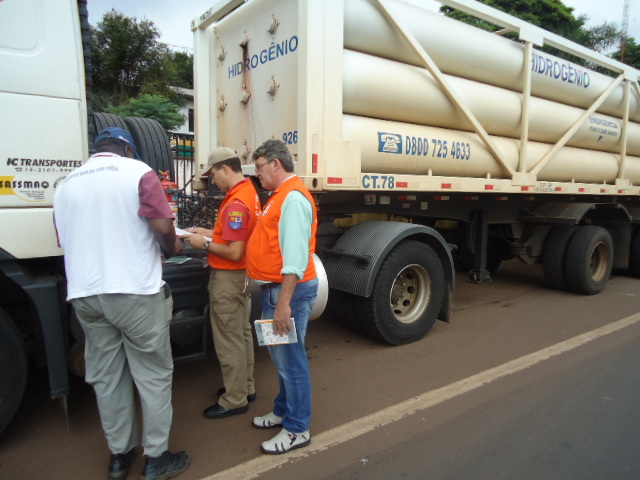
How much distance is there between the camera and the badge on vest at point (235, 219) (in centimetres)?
265

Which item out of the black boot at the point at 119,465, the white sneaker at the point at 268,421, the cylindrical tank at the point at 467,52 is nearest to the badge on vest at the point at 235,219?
the white sneaker at the point at 268,421

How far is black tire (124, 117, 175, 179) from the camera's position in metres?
4.31

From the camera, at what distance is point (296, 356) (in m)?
2.47

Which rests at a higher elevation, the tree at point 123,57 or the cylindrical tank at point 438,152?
the tree at point 123,57

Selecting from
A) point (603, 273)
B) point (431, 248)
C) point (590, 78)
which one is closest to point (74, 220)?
point (431, 248)

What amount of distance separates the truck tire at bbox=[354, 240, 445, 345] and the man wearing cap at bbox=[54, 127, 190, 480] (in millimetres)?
2015

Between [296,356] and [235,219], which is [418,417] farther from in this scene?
[235,219]

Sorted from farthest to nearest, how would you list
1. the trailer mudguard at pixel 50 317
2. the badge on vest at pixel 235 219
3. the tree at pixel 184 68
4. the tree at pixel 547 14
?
the tree at pixel 184 68, the tree at pixel 547 14, the badge on vest at pixel 235 219, the trailer mudguard at pixel 50 317

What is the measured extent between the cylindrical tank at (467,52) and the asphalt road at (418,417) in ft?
8.75

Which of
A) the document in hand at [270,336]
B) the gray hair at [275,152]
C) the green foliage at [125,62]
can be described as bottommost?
the document in hand at [270,336]

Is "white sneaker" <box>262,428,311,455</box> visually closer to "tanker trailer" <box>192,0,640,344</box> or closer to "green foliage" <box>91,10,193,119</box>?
"tanker trailer" <box>192,0,640,344</box>

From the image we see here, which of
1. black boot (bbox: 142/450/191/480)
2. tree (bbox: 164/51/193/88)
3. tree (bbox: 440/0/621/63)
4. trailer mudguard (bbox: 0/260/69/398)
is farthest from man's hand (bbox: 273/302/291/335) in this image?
tree (bbox: 164/51/193/88)

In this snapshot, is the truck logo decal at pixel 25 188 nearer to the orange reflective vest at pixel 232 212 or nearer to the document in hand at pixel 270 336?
the orange reflective vest at pixel 232 212

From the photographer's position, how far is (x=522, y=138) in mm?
5152
